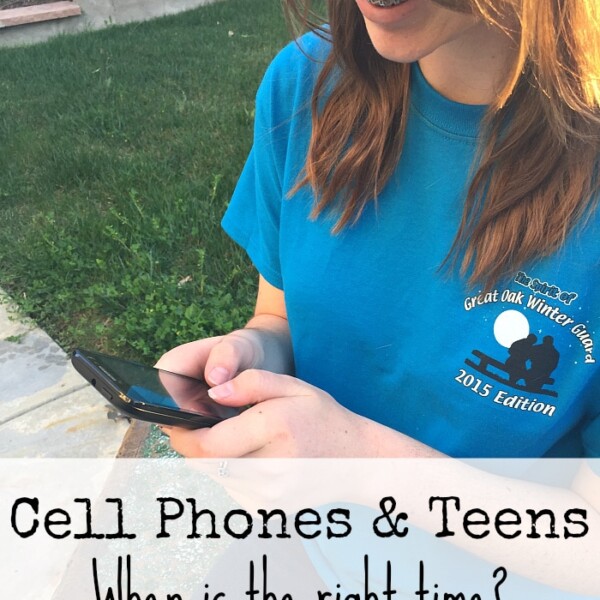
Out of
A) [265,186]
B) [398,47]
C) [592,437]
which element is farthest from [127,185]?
[592,437]

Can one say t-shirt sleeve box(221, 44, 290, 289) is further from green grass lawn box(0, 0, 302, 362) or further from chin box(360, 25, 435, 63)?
green grass lawn box(0, 0, 302, 362)

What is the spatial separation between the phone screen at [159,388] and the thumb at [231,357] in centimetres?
3

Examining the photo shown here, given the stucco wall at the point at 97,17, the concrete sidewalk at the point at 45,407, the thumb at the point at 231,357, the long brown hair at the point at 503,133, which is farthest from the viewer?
the stucco wall at the point at 97,17

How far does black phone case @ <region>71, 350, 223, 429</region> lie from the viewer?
875mm

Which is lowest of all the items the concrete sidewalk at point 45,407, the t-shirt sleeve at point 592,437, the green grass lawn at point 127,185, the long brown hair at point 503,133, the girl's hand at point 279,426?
the concrete sidewalk at point 45,407

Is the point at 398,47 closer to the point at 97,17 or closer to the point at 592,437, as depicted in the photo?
the point at 592,437

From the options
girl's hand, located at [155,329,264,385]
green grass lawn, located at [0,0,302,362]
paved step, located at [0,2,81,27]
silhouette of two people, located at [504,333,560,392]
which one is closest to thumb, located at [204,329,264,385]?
girl's hand, located at [155,329,264,385]

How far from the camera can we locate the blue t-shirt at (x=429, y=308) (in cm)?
87

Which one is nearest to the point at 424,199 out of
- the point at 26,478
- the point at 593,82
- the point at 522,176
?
the point at 522,176

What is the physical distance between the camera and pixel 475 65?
2.98 feet

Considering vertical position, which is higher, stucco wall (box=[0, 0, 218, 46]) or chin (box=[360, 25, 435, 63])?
chin (box=[360, 25, 435, 63])

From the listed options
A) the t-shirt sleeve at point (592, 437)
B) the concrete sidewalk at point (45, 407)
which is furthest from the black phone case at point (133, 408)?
the concrete sidewalk at point (45, 407)

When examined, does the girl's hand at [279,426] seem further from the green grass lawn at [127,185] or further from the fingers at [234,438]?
the green grass lawn at [127,185]

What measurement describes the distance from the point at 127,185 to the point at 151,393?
279 centimetres
